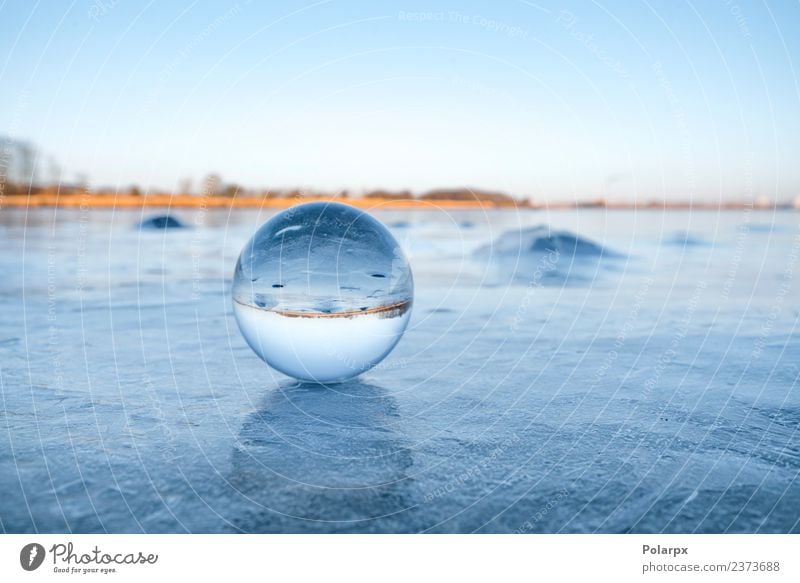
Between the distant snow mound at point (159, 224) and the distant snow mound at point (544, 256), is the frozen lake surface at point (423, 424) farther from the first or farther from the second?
the distant snow mound at point (159, 224)

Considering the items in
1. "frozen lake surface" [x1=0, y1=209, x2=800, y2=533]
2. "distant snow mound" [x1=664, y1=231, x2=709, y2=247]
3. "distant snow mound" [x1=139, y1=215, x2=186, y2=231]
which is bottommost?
"frozen lake surface" [x1=0, y1=209, x2=800, y2=533]

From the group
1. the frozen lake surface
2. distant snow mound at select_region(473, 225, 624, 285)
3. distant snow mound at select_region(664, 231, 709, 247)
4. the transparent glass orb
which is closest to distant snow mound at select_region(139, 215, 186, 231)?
distant snow mound at select_region(473, 225, 624, 285)

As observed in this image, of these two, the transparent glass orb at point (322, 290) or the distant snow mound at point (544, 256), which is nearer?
the transparent glass orb at point (322, 290)

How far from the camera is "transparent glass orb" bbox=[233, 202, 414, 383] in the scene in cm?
496

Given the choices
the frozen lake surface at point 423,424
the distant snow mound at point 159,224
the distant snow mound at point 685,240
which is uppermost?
the distant snow mound at point 685,240

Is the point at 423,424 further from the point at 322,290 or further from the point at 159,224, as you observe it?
the point at 159,224

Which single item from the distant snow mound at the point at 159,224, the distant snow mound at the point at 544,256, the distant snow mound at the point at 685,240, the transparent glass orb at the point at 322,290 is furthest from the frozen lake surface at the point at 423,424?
the distant snow mound at the point at 159,224

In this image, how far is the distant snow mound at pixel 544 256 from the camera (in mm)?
14397

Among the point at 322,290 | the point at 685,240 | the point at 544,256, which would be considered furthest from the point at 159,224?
the point at 322,290

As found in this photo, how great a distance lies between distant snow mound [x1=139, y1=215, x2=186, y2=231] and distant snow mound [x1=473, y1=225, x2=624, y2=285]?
1698 centimetres

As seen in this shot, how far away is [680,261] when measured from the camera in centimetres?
1875

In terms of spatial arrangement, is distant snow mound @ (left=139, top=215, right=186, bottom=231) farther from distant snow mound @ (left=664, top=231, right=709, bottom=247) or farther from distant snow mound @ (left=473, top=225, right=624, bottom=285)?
distant snow mound @ (left=664, top=231, right=709, bottom=247)

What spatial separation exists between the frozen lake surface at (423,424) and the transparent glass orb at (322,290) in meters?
0.42
